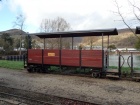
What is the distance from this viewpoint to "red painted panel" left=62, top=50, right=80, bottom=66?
55.7 feet

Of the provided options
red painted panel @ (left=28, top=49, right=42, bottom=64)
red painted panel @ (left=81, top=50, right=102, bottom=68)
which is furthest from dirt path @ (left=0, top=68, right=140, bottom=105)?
red painted panel @ (left=28, top=49, right=42, bottom=64)

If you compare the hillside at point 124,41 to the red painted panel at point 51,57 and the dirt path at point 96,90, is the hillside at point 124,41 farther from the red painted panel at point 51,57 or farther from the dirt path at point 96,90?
the red painted panel at point 51,57

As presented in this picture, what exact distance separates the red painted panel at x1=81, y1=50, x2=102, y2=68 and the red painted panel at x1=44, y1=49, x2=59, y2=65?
8.11 ft

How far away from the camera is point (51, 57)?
18.4m

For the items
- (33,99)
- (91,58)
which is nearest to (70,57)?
(91,58)

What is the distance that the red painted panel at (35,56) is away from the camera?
19067 millimetres

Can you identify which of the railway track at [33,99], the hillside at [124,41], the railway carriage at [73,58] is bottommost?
the railway track at [33,99]

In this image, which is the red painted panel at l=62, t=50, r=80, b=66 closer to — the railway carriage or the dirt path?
the railway carriage

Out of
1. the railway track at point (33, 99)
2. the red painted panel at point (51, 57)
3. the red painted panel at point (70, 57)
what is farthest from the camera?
the red painted panel at point (51, 57)

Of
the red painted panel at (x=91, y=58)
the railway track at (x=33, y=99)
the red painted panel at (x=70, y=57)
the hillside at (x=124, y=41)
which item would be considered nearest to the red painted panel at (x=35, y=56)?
the red painted panel at (x=70, y=57)

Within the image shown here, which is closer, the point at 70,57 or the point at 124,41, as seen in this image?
the point at 70,57

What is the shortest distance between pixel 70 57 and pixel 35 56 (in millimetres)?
3684

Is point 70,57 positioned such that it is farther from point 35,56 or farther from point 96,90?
point 96,90

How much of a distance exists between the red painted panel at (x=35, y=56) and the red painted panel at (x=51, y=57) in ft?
2.06
